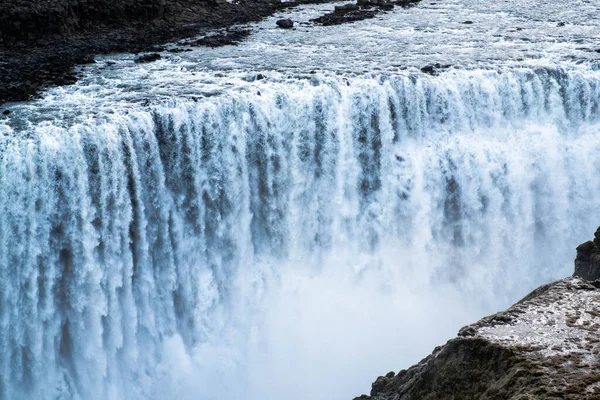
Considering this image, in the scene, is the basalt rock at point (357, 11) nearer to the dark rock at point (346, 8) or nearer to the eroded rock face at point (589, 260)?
the dark rock at point (346, 8)

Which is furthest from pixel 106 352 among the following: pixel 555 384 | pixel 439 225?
pixel 555 384

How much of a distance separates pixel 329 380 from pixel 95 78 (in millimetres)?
10155

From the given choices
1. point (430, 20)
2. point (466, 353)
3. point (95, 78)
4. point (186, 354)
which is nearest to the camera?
point (466, 353)

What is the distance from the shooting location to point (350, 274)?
680 inches

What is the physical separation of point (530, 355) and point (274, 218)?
980cm

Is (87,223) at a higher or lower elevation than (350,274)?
higher

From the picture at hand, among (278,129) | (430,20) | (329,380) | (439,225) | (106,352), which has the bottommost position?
(329,380)

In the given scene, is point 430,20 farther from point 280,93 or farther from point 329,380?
point 329,380

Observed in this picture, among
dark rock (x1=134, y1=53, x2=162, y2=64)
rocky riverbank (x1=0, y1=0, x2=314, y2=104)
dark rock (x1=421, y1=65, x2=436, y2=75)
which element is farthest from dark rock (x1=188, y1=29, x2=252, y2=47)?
dark rock (x1=421, y1=65, x2=436, y2=75)

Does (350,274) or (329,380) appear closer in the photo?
(329,380)

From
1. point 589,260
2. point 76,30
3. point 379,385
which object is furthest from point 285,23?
point 379,385

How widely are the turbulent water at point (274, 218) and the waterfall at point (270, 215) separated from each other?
41 millimetres

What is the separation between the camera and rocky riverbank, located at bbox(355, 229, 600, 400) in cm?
708

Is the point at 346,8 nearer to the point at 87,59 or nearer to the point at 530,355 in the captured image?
the point at 87,59
